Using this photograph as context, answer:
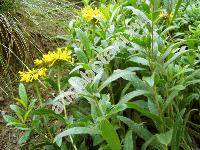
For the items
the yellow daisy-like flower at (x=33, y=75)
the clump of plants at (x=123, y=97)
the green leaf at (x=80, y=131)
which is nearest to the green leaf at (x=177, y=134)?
the clump of plants at (x=123, y=97)

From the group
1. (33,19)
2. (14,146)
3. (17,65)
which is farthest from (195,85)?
(33,19)

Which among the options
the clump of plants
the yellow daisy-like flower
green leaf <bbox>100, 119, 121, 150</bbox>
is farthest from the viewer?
the yellow daisy-like flower

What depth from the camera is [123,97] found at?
142 cm

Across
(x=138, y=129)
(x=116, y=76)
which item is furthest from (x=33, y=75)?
(x=138, y=129)

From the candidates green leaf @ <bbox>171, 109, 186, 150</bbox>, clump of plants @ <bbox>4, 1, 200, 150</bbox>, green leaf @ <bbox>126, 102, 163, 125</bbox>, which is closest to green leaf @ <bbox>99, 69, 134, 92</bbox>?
clump of plants @ <bbox>4, 1, 200, 150</bbox>

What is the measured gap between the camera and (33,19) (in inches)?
104

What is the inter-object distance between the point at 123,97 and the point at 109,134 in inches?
7.1

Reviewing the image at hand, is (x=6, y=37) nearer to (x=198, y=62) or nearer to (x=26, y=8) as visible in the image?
(x=26, y=8)

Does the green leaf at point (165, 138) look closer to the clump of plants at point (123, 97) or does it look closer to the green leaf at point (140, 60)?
the clump of plants at point (123, 97)

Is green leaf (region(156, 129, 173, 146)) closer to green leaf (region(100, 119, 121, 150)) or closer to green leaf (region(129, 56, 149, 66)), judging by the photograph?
green leaf (region(100, 119, 121, 150))

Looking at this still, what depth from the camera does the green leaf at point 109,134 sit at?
124cm

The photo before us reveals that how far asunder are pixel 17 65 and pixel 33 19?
1.25ft

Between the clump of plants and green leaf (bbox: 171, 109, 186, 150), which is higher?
the clump of plants

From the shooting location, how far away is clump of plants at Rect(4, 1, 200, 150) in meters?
1.36
